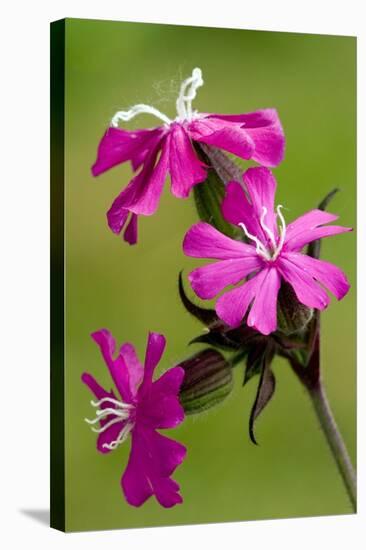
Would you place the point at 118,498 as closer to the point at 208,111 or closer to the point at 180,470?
the point at 180,470

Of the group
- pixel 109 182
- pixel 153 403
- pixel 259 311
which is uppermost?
pixel 109 182

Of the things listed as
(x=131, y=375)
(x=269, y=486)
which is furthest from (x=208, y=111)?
(x=269, y=486)

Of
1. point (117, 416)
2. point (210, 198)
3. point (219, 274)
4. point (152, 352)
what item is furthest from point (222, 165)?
point (117, 416)

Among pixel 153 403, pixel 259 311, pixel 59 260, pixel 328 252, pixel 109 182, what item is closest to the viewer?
Result: pixel 259 311

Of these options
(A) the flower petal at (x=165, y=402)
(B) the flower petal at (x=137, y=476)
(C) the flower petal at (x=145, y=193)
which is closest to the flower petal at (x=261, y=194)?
(C) the flower petal at (x=145, y=193)

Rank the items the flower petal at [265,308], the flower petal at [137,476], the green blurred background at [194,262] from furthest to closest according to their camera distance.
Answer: the green blurred background at [194,262], the flower petal at [137,476], the flower petal at [265,308]

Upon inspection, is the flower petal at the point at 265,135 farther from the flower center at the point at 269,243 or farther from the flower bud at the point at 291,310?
the flower bud at the point at 291,310

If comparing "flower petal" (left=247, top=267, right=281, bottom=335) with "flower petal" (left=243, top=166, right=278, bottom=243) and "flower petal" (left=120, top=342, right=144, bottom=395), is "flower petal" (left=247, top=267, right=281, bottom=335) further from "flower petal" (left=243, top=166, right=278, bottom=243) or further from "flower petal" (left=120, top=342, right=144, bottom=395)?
"flower petal" (left=120, top=342, right=144, bottom=395)
